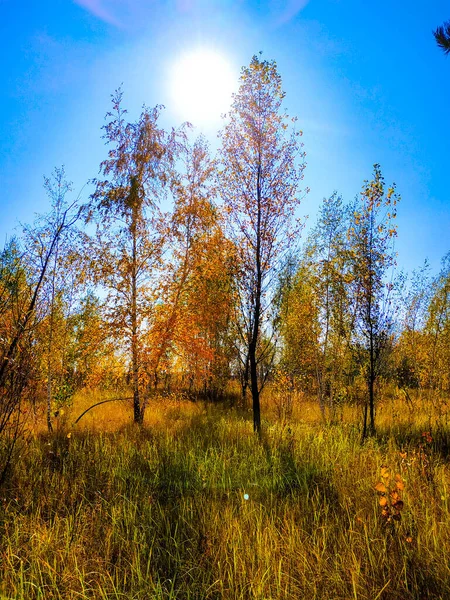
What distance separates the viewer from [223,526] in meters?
3.09

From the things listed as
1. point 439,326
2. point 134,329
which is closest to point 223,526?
point 134,329

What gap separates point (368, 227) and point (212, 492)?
22.0 ft

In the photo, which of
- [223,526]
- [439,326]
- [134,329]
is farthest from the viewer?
[439,326]

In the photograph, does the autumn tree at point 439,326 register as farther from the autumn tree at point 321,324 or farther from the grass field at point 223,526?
the grass field at point 223,526

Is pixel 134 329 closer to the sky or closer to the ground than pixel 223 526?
closer to the sky

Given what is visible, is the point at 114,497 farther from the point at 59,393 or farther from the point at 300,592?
the point at 59,393

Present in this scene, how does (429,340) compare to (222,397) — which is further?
(222,397)

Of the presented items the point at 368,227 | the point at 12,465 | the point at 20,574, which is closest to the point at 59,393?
Result: the point at 12,465

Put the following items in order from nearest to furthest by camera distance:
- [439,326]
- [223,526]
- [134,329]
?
[223,526]
[134,329]
[439,326]

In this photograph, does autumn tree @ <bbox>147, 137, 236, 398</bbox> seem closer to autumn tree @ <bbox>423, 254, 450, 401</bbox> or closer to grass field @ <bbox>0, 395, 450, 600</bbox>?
grass field @ <bbox>0, 395, 450, 600</bbox>

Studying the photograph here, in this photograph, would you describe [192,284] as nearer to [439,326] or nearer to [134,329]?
[134,329]

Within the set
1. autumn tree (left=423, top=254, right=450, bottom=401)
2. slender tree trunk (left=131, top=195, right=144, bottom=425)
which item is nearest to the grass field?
slender tree trunk (left=131, top=195, right=144, bottom=425)

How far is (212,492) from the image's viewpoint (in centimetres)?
396

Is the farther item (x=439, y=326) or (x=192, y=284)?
(x=439, y=326)
